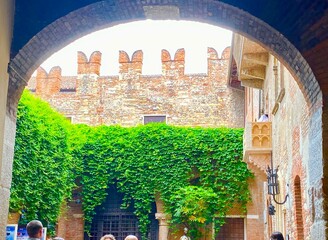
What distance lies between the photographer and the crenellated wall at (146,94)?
24.4 metres

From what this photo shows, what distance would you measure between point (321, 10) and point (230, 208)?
14347 mm

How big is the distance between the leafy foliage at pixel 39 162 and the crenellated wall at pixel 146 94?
6.87m

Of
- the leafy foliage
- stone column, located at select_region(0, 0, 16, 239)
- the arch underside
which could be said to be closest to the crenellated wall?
the leafy foliage

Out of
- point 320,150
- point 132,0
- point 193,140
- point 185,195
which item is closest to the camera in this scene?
point 320,150

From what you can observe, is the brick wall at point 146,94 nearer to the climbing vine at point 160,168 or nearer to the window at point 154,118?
the window at point 154,118

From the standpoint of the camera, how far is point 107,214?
67.6 feet

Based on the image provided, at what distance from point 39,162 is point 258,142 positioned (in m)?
5.94

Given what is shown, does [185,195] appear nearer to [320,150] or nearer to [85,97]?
[85,97]

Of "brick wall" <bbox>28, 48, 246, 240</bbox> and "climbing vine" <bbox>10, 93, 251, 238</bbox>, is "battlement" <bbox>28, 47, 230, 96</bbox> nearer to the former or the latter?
"brick wall" <bbox>28, 48, 246, 240</bbox>

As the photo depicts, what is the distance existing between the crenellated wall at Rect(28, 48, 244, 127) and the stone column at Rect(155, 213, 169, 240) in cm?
590

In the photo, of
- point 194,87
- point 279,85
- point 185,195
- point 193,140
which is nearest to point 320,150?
point 279,85

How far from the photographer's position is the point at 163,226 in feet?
64.0

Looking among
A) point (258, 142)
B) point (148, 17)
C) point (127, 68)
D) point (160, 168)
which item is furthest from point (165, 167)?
point (148, 17)

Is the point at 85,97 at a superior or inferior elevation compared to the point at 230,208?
superior
